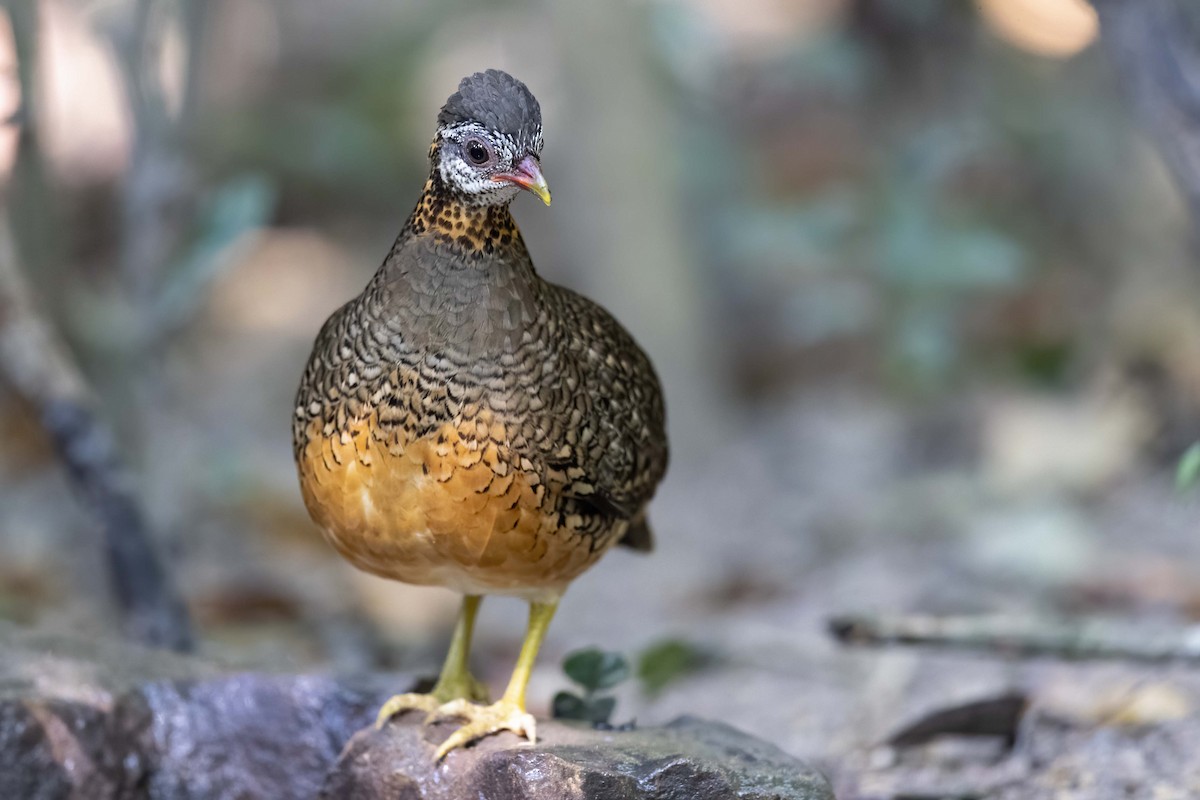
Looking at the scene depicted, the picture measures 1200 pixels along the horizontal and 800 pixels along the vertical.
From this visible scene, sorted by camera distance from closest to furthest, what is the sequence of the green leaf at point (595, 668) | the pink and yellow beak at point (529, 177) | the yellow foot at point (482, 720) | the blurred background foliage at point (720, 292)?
1. the pink and yellow beak at point (529, 177)
2. the yellow foot at point (482, 720)
3. the green leaf at point (595, 668)
4. the blurred background foliage at point (720, 292)

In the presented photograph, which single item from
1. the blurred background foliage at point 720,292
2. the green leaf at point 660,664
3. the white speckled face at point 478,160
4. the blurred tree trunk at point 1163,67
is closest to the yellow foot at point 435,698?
the green leaf at point 660,664

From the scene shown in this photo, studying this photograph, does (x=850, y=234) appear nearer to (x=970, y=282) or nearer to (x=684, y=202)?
(x=970, y=282)

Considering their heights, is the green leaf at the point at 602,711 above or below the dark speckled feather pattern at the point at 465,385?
below

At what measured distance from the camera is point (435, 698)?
365 centimetres

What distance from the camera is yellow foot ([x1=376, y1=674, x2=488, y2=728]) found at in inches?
140

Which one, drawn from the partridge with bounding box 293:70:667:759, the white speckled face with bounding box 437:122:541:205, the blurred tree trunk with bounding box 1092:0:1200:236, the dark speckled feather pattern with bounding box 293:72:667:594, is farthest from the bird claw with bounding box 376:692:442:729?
the blurred tree trunk with bounding box 1092:0:1200:236

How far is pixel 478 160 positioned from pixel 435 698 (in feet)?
4.56

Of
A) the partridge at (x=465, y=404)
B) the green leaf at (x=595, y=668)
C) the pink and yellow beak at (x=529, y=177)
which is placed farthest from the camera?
the green leaf at (x=595, y=668)

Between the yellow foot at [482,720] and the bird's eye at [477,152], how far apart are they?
1.29 meters

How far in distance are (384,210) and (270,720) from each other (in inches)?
335

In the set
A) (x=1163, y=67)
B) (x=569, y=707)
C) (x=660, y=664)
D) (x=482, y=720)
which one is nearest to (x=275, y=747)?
(x=482, y=720)

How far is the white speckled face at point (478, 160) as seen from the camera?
120 inches

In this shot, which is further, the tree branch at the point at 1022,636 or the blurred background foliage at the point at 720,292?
the blurred background foliage at the point at 720,292

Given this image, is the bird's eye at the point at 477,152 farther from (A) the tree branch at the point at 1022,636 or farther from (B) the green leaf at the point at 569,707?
(A) the tree branch at the point at 1022,636
